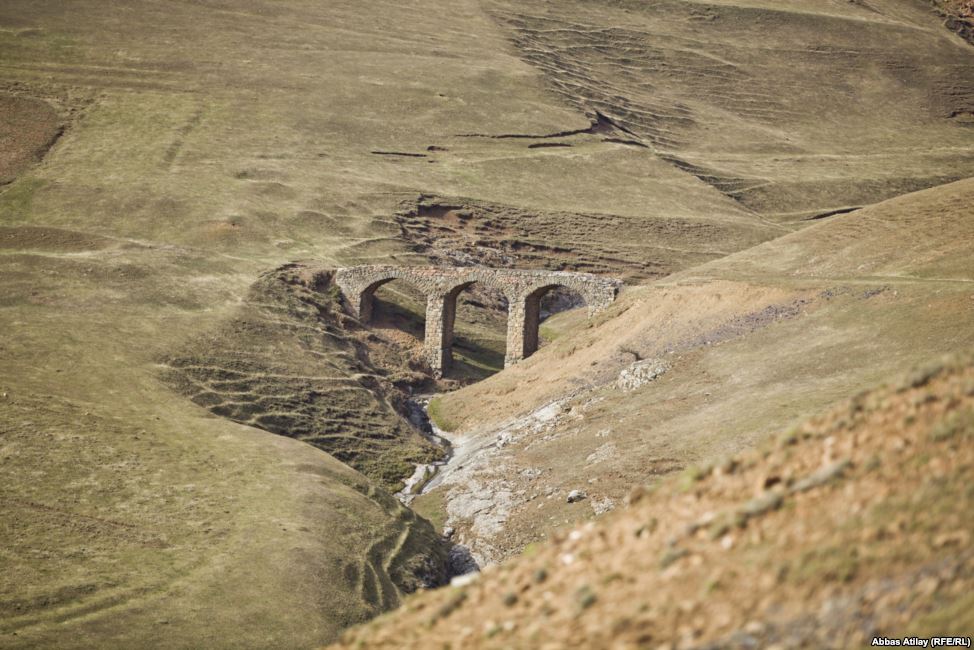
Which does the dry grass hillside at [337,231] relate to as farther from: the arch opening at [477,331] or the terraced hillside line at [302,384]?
the arch opening at [477,331]

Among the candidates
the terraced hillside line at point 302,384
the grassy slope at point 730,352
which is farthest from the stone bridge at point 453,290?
the grassy slope at point 730,352

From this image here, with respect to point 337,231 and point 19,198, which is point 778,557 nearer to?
point 337,231

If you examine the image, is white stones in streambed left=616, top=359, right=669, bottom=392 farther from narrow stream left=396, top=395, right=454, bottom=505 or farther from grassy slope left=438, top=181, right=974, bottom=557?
narrow stream left=396, top=395, right=454, bottom=505

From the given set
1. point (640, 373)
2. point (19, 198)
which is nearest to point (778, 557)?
point (640, 373)

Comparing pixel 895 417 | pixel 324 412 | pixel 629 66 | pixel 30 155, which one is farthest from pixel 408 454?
pixel 629 66

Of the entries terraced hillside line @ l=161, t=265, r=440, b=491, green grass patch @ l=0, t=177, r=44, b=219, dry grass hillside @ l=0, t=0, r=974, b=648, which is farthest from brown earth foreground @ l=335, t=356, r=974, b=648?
green grass patch @ l=0, t=177, r=44, b=219

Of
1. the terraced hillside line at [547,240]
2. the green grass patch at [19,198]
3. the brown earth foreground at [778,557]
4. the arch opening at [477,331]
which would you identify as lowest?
the arch opening at [477,331]

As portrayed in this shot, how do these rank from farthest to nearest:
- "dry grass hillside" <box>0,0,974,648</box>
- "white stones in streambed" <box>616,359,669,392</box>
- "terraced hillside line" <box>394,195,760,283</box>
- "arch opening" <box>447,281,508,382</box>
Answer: "terraced hillside line" <box>394,195,760,283</box>, "arch opening" <box>447,281,508,382</box>, "white stones in streambed" <box>616,359,669,392</box>, "dry grass hillside" <box>0,0,974,648</box>
